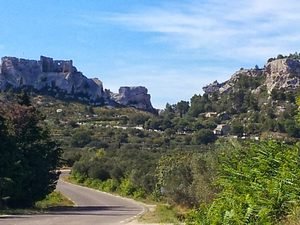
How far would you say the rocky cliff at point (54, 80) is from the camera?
128 m

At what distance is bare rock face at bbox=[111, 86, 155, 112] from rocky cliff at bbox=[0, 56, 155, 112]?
0.62 m

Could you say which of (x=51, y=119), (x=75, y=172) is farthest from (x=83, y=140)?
(x=75, y=172)

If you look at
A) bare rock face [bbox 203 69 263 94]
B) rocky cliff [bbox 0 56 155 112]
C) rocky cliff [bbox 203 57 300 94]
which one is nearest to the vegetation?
bare rock face [bbox 203 69 263 94]

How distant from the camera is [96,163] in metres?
67.4

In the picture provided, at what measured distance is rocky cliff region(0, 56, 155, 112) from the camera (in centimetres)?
12781

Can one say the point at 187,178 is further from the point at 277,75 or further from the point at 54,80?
the point at 54,80

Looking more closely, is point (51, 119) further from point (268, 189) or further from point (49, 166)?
point (268, 189)

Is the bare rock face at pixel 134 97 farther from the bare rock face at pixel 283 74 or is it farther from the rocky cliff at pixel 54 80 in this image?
the bare rock face at pixel 283 74

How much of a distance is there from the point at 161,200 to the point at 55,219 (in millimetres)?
19673

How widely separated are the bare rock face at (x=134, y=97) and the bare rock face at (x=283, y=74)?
45.2 meters

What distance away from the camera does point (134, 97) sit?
14688 cm

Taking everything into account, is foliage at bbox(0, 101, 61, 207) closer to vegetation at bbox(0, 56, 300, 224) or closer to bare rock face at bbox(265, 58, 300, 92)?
vegetation at bbox(0, 56, 300, 224)

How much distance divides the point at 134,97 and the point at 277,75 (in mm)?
54756

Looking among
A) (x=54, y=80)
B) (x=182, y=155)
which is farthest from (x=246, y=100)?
(x=182, y=155)
